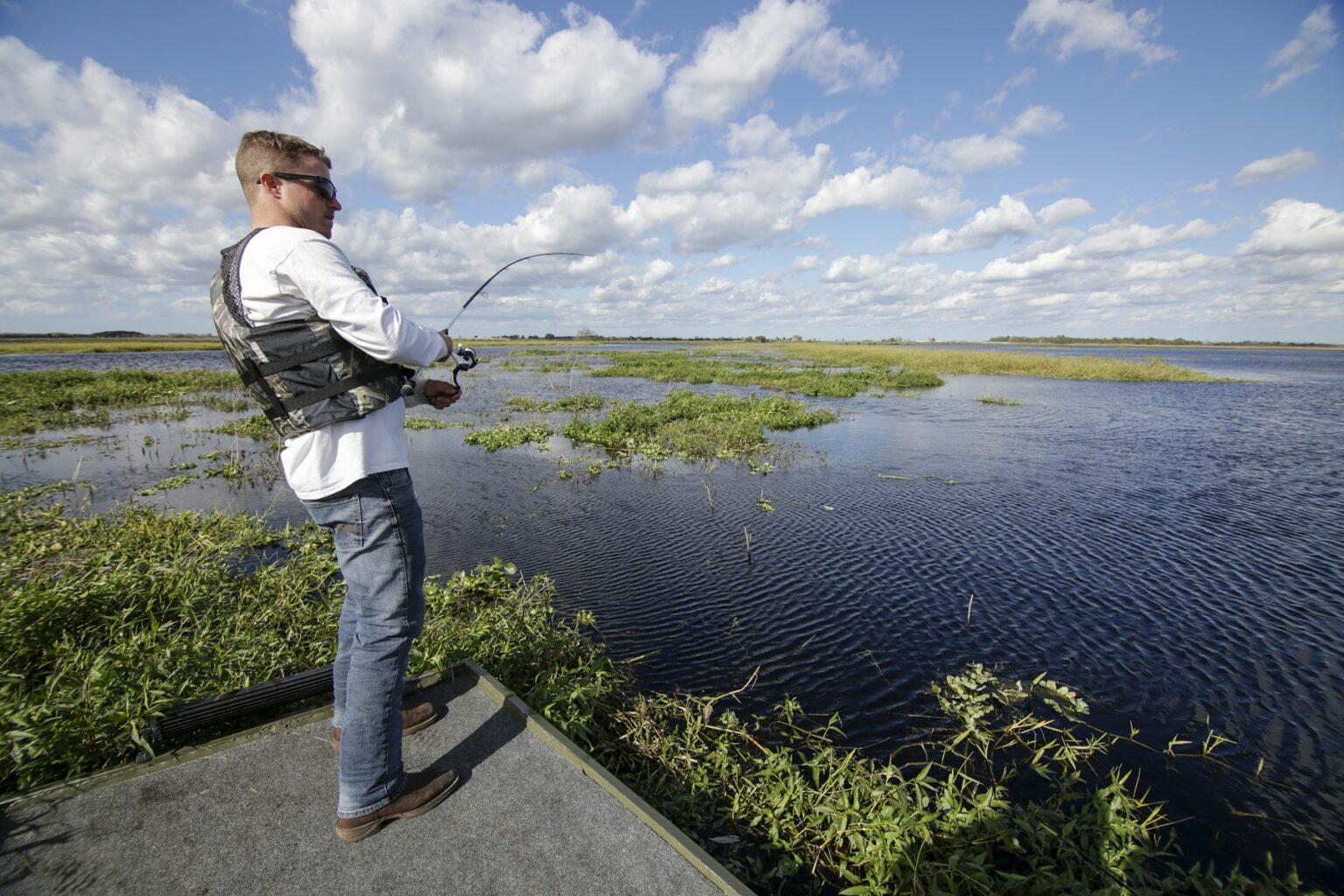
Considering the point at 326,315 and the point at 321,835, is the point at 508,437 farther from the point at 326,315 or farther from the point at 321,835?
the point at 326,315

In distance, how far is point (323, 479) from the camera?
104 inches

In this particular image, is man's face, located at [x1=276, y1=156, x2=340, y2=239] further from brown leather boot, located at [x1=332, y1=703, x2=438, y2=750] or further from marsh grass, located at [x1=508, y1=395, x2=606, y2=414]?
marsh grass, located at [x1=508, y1=395, x2=606, y2=414]

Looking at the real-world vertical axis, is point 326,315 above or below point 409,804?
above

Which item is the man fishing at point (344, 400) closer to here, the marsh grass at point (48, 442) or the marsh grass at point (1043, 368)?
the marsh grass at point (48, 442)

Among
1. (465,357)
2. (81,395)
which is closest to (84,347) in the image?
(81,395)

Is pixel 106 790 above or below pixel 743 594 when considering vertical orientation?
above

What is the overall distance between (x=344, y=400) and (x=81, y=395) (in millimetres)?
35009

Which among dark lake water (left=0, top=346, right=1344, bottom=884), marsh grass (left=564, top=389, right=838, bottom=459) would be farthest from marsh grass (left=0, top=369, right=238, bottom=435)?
marsh grass (left=564, top=389, right=838, bottom=459)

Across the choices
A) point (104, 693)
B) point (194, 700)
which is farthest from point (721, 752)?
point (104, 693)

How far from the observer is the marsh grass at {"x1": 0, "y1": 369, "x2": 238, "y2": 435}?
21.0 metres

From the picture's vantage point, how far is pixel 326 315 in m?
2.50

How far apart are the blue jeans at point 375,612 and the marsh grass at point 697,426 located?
1382 centimetres

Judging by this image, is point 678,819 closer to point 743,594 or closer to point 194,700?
point 194,700

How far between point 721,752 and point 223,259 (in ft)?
15.8
